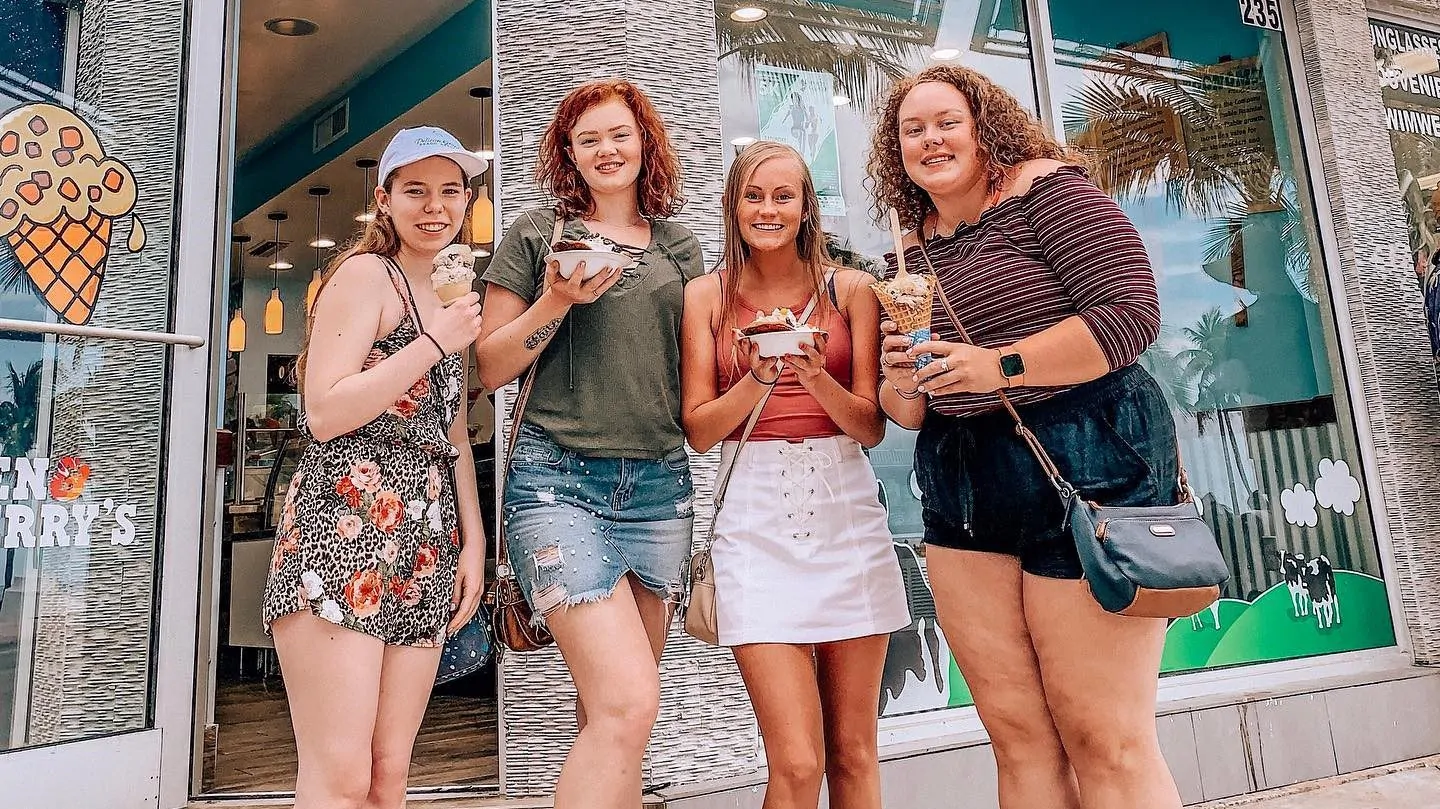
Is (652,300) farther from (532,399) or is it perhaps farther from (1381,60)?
(1381,60)

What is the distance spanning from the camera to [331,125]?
6480 millimetres

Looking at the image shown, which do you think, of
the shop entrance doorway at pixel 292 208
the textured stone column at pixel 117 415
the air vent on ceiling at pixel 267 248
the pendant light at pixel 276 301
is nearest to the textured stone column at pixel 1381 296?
the shop entrance doorway at pixel 292 208

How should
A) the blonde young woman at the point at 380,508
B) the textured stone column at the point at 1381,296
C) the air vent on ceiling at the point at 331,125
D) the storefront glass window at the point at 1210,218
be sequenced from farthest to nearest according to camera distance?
the air vent on ceiling at the point at 331,125 < the textured stone column at the point at 1381,296 < the storefront glass window at the point at 1210,218 < the blonde young woman at the point at 380,508

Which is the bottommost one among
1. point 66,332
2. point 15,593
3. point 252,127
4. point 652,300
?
point 15,593

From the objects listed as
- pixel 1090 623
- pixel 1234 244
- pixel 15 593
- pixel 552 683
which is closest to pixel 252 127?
pixel 15 593

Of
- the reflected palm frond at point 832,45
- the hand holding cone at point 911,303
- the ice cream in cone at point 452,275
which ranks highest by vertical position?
the reflected palm frond at point 832,45

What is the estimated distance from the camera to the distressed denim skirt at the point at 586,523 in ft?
6.01

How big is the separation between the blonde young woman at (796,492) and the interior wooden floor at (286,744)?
1694 mm

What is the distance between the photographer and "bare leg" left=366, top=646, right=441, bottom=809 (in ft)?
5.95

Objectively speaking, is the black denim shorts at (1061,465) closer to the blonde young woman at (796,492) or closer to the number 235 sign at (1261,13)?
the blonde young woman at (796,492)

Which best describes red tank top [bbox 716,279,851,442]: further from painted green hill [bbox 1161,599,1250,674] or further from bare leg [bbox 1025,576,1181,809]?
painted green hill [bbox 1161,599,1250,674]

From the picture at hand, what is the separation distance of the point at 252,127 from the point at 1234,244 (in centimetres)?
637

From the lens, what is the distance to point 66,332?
296 cm

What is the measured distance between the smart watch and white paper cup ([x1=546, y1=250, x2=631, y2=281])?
0.78m
